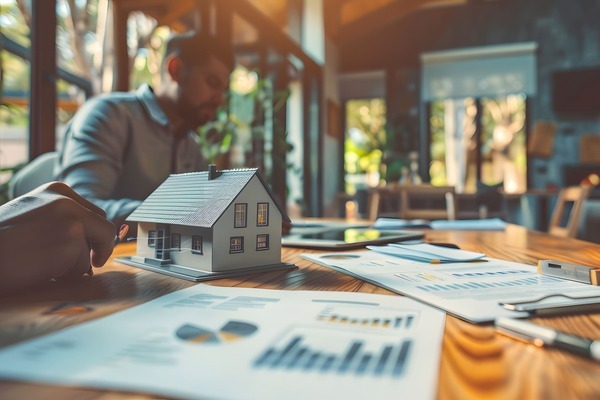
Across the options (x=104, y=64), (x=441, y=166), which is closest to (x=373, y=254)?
(x=104, y=64)

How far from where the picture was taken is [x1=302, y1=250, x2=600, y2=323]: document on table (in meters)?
0.46

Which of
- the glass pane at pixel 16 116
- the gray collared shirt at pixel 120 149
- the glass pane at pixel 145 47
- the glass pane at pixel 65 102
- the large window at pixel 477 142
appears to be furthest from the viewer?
the large window at pixel 477 142

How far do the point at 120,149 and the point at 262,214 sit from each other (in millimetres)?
1003

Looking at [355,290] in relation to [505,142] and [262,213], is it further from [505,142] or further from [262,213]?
[505,142]

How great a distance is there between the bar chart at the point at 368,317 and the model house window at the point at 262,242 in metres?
0.28

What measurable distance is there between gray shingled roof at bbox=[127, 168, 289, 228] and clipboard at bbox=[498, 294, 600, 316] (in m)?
0.37

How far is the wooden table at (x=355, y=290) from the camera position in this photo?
27 cm

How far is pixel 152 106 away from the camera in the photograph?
1.64m

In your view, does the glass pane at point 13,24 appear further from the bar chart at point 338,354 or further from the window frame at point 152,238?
the bar chart at point 338,354

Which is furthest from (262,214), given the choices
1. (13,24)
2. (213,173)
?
(13,24)

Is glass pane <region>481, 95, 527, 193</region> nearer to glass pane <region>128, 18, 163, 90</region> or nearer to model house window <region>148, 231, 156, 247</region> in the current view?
glass pane <region>128, 18, 163, 90</region>

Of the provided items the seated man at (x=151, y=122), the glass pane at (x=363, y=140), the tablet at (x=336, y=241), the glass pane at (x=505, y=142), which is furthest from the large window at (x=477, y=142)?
the tablet at (x=336, y=241)

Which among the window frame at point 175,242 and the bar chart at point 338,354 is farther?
the window frame at point 175,242

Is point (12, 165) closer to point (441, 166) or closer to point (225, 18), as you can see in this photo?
point (225, 18)
